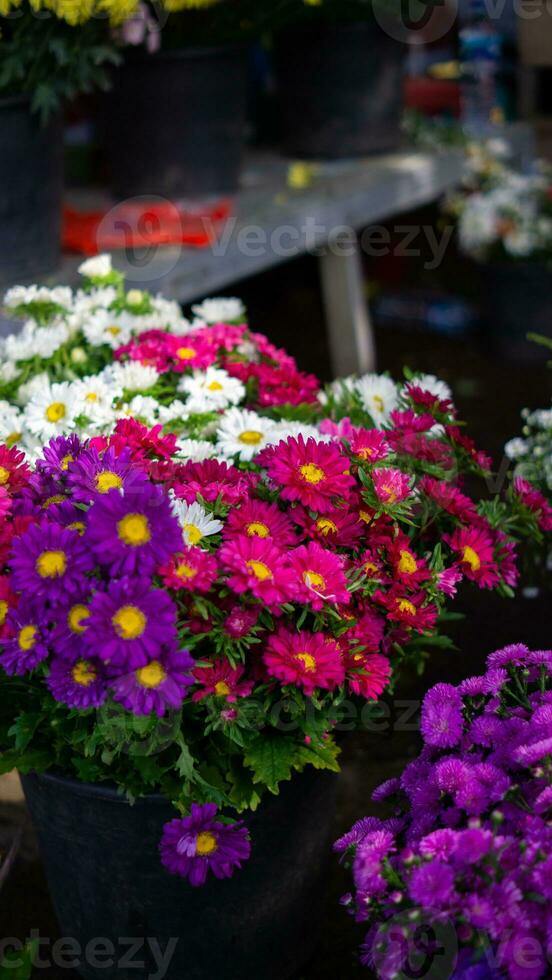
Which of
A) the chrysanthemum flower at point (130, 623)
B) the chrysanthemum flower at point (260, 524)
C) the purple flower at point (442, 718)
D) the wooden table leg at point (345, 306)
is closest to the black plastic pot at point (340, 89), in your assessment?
the wooden table leg at point (345, 306)

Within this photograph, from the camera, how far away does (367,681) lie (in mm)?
1253

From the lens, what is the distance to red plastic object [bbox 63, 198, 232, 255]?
9.39ft

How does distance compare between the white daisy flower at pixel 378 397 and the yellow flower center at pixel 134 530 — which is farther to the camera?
the white daisy flower at pixel 378 397

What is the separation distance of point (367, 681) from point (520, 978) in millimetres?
373

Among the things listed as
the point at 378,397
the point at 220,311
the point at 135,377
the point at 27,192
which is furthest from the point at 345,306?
the point at 135,377

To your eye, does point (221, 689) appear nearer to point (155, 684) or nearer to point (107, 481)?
point (155, 684)

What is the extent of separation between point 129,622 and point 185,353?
67 centimetres

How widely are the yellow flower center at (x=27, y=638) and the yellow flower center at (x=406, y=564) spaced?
446 millimetres

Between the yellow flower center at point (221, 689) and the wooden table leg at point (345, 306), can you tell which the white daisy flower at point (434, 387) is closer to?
the yellow flower center at point (221, 689)

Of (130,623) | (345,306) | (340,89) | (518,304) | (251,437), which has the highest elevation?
(130,623)

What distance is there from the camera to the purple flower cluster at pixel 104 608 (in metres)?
1.08

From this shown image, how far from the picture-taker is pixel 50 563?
113 centimetres

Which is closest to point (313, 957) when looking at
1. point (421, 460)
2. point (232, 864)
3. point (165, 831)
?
point (232, 864)

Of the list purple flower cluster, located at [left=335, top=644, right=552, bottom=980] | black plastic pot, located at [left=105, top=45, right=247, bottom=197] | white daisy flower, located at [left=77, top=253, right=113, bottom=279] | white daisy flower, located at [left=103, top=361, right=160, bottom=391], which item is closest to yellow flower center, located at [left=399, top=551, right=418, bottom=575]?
purple flower cluster, located at [left=335, top=644, right=552, bottom=980]
